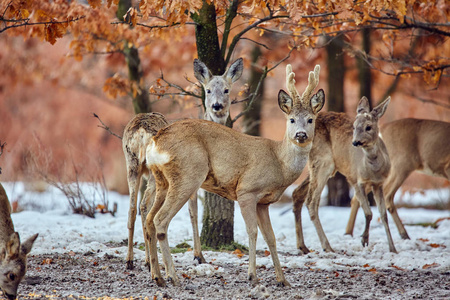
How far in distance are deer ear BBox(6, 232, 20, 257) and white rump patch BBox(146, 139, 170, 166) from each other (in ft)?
4.93

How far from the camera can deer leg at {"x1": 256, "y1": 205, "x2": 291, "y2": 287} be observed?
20.5 ft

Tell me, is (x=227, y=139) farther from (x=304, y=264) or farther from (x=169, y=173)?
(x=304, y=264)

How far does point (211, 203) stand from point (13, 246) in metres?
3.26

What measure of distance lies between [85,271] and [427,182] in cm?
1490

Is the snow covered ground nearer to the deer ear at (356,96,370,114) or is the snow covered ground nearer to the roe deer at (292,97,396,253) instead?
the roe deer at (292,97,396,253)

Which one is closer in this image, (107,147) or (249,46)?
(249,46)

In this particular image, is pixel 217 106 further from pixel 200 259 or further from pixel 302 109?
pixel 200 259

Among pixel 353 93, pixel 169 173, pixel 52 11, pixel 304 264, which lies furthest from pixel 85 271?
pixel 353 93

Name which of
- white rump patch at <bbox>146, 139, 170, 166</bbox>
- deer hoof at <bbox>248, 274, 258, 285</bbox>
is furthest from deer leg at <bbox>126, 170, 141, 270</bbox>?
deer hoof at <bbox>248, 274, 258, 285</bbox>

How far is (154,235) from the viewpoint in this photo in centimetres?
632

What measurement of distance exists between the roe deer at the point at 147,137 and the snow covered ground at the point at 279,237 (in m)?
0.60

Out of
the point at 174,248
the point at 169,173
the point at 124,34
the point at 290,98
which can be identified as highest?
the point at 124,34

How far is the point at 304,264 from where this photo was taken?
24.5 feet

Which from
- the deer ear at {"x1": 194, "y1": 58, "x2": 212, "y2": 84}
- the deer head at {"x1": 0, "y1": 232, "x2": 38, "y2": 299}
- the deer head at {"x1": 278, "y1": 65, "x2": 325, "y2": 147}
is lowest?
the deer head at {"x1": 0, "y1": 232, "x2": 38, "y2": 299}
